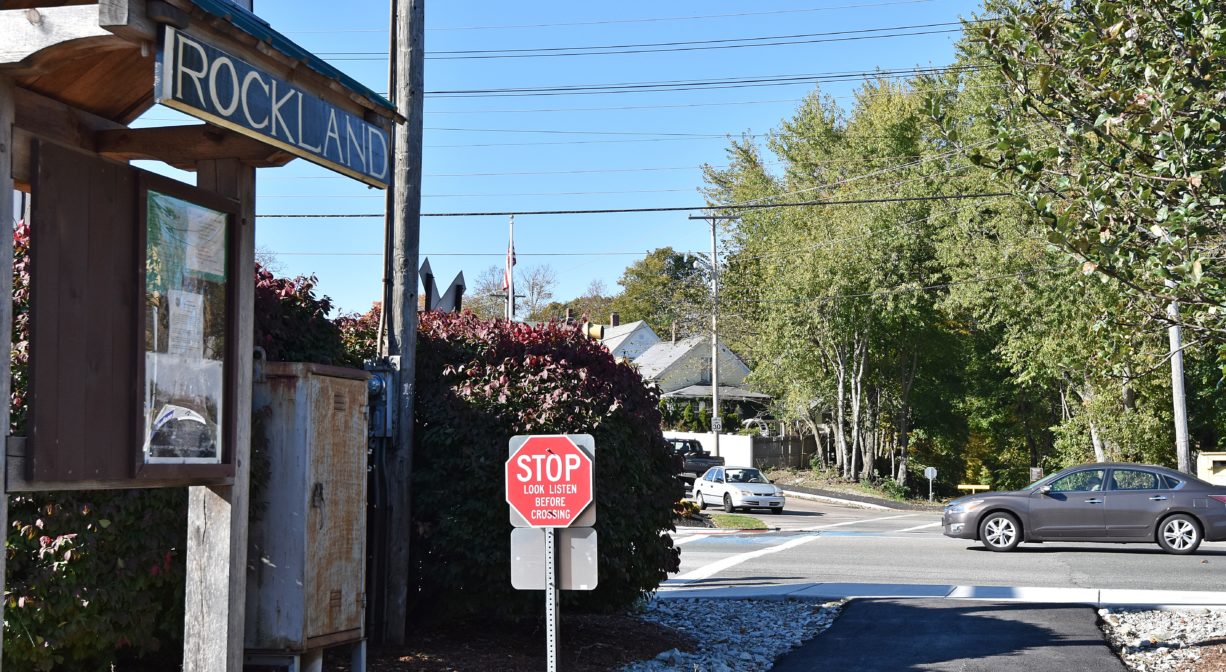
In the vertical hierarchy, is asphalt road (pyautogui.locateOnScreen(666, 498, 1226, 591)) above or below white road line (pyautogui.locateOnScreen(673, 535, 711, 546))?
above

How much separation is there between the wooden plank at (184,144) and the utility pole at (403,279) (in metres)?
3.12

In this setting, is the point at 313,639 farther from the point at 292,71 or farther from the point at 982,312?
the point at 982,312

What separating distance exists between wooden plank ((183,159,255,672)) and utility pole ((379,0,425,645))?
3206mm

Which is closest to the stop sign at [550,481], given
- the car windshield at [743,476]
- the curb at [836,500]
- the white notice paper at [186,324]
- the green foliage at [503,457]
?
the white notice paper at [186,324]

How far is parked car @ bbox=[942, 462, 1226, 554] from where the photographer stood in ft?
58.5

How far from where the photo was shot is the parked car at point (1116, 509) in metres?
17.8

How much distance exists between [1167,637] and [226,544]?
28.6 feet

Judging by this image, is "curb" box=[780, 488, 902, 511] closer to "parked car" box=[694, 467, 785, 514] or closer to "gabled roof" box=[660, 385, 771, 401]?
"parked car" box=[694, 467, 785, 514]

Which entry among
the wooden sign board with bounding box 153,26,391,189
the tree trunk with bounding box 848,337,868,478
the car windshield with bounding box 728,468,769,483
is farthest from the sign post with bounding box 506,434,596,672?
the tree trunk with bounding box 848,337,868,478

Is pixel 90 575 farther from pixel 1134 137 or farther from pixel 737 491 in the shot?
pixel 737 491

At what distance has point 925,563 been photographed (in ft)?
56.7

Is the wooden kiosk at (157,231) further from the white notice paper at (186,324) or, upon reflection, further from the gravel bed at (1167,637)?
the gravel bed at (1167,637)

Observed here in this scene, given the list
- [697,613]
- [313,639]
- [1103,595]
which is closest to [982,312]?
[1103,595]

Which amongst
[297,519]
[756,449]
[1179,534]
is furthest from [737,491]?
[297,519]
